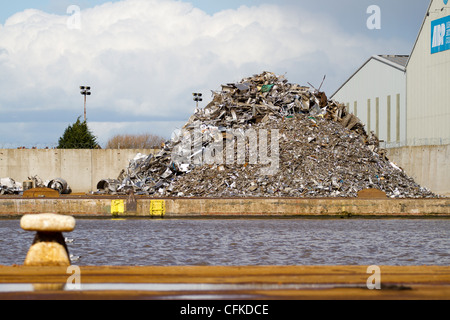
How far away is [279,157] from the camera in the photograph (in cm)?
2816

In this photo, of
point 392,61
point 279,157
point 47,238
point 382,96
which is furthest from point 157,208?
point 392,61

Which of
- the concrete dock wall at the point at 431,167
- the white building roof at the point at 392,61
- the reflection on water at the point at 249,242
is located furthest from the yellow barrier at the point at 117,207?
the white building roof at the point at 392,61

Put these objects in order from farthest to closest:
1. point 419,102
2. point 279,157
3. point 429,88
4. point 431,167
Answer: point 419,102 < point 429,88 < point 431,167 < point 279,157

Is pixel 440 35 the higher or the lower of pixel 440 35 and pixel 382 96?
the higher

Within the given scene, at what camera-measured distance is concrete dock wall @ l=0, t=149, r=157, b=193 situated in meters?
39.1

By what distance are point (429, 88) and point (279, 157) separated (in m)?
20.1

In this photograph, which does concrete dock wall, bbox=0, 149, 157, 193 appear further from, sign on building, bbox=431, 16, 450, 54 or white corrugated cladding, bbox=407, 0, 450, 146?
sign on building, bbox=431, 16, 450, 54

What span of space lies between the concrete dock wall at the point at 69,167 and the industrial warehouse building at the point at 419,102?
1747 cm

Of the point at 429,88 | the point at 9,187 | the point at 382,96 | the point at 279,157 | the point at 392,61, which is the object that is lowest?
the point at 9,187

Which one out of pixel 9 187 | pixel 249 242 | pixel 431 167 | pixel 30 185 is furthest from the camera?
pixel 431 167

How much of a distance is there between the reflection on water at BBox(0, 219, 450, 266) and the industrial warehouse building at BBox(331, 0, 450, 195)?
1656 cm

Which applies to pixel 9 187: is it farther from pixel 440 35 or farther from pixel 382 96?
pixel 382 96
